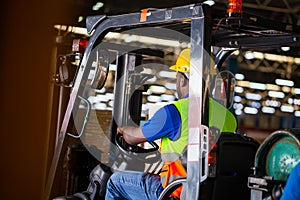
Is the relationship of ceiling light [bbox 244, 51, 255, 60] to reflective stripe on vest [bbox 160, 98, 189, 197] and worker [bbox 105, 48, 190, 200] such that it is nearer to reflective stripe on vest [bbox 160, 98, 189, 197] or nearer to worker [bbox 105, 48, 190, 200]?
worker [bbox 105, 48, 190, 200]

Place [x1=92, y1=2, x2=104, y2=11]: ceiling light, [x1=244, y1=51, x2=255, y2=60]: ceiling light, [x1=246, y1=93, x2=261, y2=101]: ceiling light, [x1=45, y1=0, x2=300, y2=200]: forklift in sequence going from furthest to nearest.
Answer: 1. [x1=246, y1=93, x2=261, y2=101]: ceiling light
2. [x1=244, y1=51, x2=255, y2=60]: ceiling light
3. [x1=92, y1=2, x2=104, y2=11]: ceiling light
4. [x1=45, y1=0, x2=300, y2=200]: forklift

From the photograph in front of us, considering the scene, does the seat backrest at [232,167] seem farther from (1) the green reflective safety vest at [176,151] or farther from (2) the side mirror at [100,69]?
(2) the side mirror at [100,69]

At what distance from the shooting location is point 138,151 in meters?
4.74

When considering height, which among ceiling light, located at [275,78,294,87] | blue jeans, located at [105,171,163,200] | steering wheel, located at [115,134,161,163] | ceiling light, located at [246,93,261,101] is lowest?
blue jeans, located at [105,171,163,200]

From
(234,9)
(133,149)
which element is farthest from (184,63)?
(133,149)

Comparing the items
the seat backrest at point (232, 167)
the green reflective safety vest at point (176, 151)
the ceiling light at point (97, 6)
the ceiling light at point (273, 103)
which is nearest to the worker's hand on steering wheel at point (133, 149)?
the green reflective safety vest at point (176, 151)

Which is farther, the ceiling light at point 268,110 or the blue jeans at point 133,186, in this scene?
the ceiling light at point 268,110

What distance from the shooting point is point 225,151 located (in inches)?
143

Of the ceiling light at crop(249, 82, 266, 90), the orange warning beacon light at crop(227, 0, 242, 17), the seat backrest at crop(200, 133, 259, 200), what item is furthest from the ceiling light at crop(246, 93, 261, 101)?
the orange warning beacon light at crop(227, 0, 242, 17)

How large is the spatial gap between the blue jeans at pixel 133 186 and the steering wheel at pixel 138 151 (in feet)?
1.14

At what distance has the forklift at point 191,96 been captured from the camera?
348 centimetres

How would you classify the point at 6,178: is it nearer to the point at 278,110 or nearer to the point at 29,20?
the point at 29,20

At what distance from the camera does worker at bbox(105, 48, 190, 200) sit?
388cm

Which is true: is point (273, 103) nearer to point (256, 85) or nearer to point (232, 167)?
point (256, 85)
